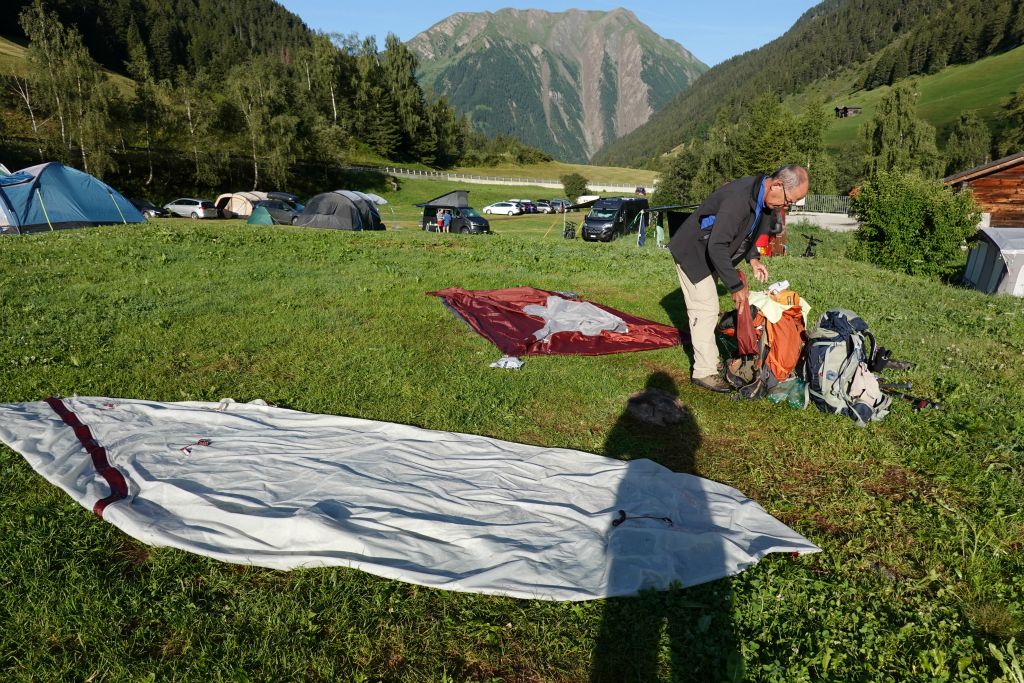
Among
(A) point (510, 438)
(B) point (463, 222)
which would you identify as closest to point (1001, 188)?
(B) point (463, 222)

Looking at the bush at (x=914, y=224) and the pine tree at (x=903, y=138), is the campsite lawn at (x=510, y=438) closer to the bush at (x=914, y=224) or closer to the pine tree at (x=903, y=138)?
the bush at (x=914, y=224)

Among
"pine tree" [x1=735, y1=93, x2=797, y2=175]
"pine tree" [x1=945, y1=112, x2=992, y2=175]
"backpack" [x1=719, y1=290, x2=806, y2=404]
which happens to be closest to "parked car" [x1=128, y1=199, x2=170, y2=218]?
"backpack" [x1=719, y1=290, x2=806, y2=404]

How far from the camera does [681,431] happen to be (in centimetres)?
482

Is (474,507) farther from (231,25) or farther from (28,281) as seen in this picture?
(231,25)

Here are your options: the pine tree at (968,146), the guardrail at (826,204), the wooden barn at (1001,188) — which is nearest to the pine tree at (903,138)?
the guardrail at (826,204)

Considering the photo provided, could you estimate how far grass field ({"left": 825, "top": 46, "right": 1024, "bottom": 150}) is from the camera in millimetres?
87062

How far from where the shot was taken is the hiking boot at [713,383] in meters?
5.66

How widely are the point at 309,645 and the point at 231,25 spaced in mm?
146723

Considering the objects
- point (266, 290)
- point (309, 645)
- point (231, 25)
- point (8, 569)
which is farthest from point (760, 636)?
point (231, 25)

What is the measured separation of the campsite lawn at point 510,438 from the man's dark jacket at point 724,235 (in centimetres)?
122

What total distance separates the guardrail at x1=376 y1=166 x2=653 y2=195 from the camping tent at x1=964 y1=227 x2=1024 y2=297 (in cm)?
5507

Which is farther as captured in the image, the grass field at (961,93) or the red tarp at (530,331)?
the grass field at (961,93)

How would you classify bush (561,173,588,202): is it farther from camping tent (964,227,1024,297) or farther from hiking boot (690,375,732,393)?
hiking boot (690,375,732,393)

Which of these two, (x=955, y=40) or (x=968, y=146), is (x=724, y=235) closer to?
(x=968, y=146)
